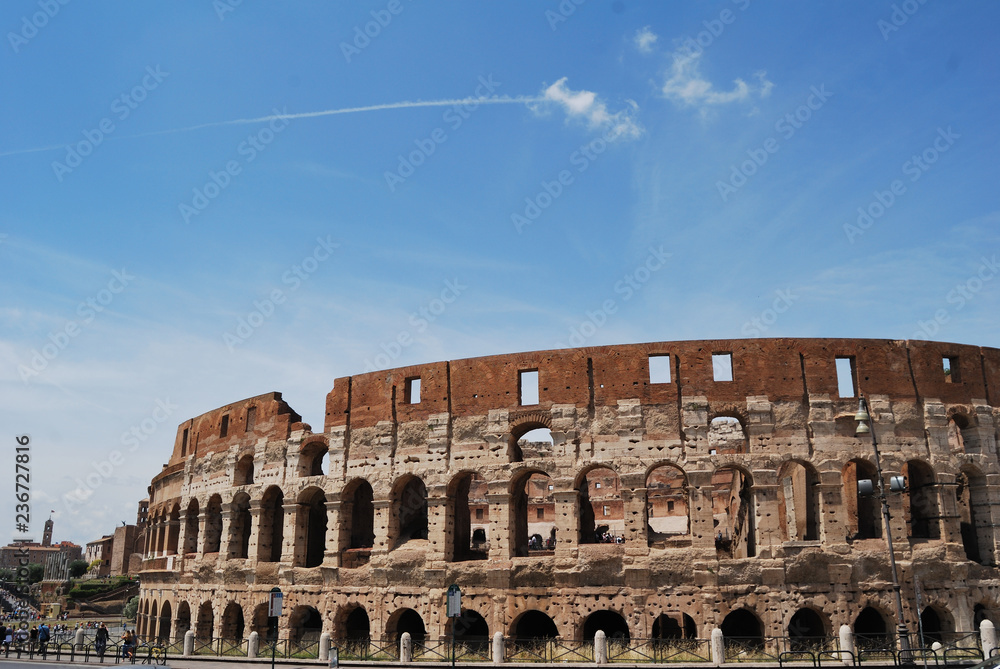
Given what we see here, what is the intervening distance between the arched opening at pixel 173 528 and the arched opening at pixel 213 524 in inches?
152

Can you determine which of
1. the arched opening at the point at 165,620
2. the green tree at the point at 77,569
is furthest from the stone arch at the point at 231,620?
the green tree at the point at 77,569

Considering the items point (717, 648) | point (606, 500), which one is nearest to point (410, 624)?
point (717, 648)

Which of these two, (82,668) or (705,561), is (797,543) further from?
(82,668)

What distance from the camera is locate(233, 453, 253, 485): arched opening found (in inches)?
1222

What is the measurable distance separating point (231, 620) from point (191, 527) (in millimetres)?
5925

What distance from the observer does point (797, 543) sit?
→ 22.4m

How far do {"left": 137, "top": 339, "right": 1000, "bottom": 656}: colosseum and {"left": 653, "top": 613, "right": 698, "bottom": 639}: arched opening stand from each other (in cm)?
8

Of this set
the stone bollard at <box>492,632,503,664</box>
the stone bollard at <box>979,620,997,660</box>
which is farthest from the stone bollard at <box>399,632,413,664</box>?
the stone bollard at <box>979,620,997,660</box>

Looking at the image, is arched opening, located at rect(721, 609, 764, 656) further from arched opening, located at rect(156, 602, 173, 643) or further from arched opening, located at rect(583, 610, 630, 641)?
arched opening, located at rect(156, 602, 173, 643)

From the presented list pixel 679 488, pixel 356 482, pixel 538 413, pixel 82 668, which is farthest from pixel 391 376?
pixel 679 488

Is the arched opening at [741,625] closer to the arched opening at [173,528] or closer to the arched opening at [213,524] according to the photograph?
the arched opening at [213,524]

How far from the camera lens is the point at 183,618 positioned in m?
32.7

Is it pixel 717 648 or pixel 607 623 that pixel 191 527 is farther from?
pixel 717 648

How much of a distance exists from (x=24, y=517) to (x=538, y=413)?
1748 cm
